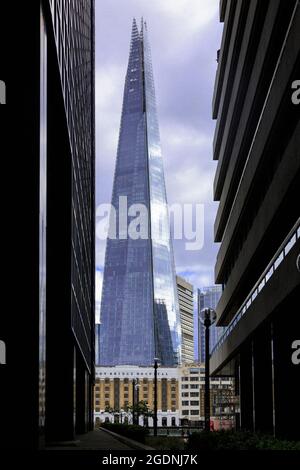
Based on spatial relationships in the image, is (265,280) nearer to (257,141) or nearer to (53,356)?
(257,141)

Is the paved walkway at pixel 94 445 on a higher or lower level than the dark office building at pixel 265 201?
lower

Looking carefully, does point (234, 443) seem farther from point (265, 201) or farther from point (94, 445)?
point (94, 445)

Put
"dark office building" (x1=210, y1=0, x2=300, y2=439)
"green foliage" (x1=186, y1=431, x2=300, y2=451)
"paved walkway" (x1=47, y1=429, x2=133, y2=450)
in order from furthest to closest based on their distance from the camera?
"paved walkway" (x1=47, y1=429, x2=133, y2=450)
"dark office building" (x1=210, y1=0, x2=300, y2=439)
"green foliage" (x1=186, y1=431, x2=300, y2=451)

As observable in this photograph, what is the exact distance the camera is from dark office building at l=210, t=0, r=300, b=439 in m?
32.8

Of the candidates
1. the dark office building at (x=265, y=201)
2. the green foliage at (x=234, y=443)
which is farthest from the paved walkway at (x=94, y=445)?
the green foliage at (x=234, y=443)

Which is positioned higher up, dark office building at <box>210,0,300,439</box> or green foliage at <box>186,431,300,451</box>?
dark office building at <box>210,0,300,439</box>

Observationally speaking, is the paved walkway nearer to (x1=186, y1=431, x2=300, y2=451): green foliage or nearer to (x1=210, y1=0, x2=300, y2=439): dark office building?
(x1=210, y1=0, x2=300, y2=439): dark office building

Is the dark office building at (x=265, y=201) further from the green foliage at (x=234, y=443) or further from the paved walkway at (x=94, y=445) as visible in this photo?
the green foliage at (x=234, y=443)

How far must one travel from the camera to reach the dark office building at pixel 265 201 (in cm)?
3284

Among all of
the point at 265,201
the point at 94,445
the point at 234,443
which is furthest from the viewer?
the point at 94,445

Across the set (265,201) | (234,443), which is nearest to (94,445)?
(265,201)

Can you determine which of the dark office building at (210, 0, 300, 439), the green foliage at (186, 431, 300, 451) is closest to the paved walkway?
the dark office building at (210, 0, 300, 439)

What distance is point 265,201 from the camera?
39375 millimetres

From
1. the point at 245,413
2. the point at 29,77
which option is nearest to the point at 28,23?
the point at 29,77
